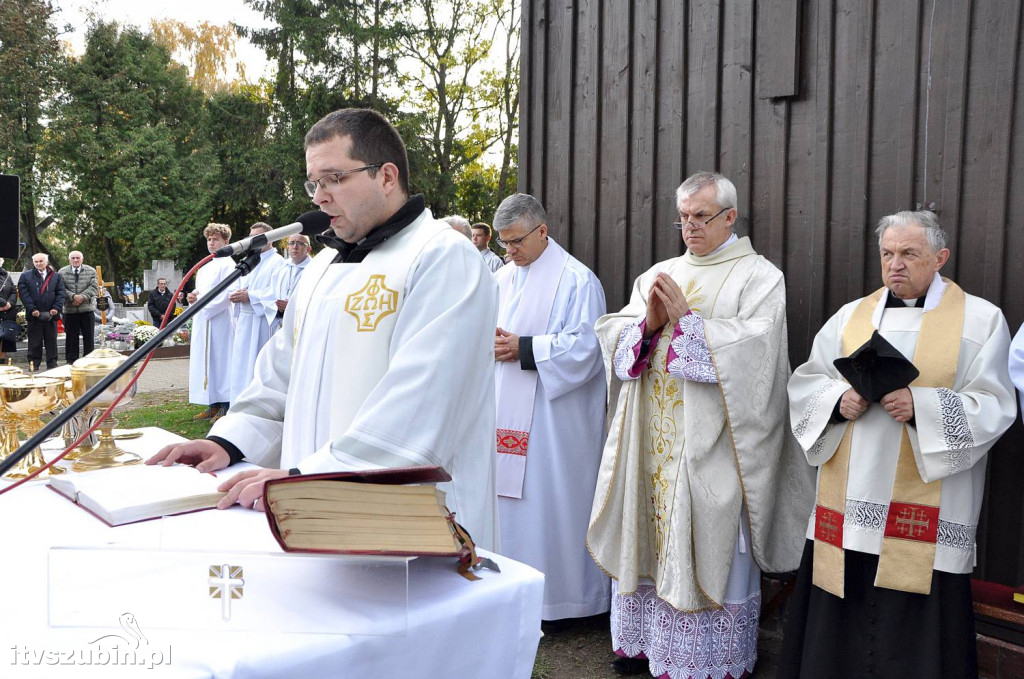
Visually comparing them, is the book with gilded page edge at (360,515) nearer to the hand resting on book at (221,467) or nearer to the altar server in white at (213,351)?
the hand resting on book at (221,467)

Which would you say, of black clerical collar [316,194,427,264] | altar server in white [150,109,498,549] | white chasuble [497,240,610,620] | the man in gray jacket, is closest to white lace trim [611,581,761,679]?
white chasuble [497,240,610,620]

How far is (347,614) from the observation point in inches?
50.3

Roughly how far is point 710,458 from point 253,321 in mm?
7030

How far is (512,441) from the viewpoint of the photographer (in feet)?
14.2

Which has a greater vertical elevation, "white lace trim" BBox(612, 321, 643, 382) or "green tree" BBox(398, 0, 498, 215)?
"green tree" BBox(398, 0, 498, 215)

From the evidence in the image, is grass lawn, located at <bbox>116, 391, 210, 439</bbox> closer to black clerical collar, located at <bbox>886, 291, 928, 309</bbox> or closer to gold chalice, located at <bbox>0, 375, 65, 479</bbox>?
gold chalice, located at <bbox>0, 375, 65, 479</bbox>

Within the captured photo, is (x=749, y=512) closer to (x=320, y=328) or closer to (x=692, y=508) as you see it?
(x=692, y=508)

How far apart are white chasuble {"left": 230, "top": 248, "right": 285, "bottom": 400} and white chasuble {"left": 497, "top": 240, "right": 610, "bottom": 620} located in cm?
A: 561

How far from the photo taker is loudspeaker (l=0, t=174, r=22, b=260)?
4.93 m

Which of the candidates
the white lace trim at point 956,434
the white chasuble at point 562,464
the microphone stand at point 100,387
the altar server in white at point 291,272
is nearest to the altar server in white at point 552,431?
the white chasuble at point 562,464

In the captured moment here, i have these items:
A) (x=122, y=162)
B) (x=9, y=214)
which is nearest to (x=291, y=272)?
(x=9, y=214)

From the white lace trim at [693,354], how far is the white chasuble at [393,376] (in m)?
1.46

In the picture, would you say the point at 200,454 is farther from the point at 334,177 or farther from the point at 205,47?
the point at 205,47

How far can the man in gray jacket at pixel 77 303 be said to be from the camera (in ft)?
46.1
